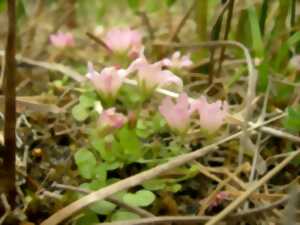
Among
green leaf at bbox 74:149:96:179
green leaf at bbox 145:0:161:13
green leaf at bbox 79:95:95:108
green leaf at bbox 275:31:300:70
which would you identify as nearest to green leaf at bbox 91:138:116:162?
green leaf at bbox 74:149:96:179

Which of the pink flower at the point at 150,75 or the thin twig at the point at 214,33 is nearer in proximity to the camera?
the pink flower at the point at 150,75

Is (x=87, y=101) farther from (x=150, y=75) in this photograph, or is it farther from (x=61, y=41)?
(x=61, y=41)

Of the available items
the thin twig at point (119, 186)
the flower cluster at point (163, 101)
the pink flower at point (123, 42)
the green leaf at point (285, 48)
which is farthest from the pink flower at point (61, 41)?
the thin twig at point (119, 186)

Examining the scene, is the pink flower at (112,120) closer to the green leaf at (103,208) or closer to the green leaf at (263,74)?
the green leaf at (103,208)

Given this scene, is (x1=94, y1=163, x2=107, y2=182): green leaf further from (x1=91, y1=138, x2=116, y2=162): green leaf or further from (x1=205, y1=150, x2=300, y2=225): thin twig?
(x1=205, y1=150, x2=300, y2=225): thin twig

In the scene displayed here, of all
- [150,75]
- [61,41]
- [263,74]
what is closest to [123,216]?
[150,75]

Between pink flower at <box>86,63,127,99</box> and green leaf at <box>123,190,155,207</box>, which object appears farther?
pink flower at <box>86,63,127,99</box>
